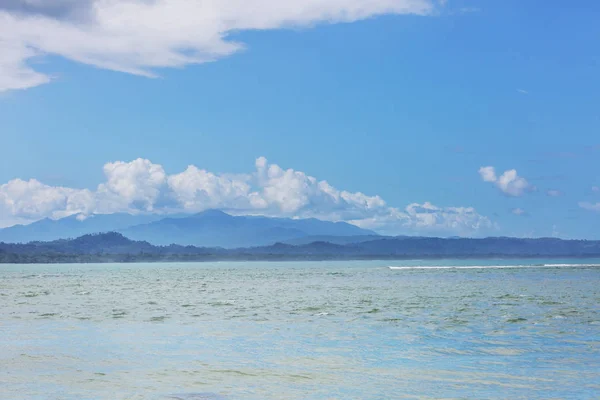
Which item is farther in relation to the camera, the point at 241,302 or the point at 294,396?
the point at 241,302

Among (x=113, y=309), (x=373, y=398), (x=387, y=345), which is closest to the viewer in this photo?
(x=373, y=398)

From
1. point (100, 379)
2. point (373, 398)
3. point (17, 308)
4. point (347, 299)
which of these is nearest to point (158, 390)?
point (100, 379)

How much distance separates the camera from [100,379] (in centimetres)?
2706

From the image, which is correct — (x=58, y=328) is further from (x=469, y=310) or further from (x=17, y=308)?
(x=469, y=310)

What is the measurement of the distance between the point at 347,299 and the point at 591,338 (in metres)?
35.0

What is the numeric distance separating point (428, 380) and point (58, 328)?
1065 inches

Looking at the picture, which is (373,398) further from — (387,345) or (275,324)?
(275,324)

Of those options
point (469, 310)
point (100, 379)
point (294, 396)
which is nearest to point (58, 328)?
point (100, 379)

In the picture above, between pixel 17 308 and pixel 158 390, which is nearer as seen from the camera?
pixel 158 390

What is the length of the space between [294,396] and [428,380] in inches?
208

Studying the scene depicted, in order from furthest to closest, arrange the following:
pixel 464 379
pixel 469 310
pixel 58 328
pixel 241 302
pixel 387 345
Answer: pixel 241 302, pixel 469 310, pixel 58 328, pixel 387 345, pixel 464 379

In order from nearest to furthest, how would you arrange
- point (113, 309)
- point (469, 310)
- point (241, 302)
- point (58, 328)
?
point (58, 328)
point (469, 310)
point (113, 309)
point (241, 302)

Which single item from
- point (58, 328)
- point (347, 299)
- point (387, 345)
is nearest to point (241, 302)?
point (347, 299)

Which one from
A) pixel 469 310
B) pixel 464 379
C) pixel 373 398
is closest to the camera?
pixel 373 398
